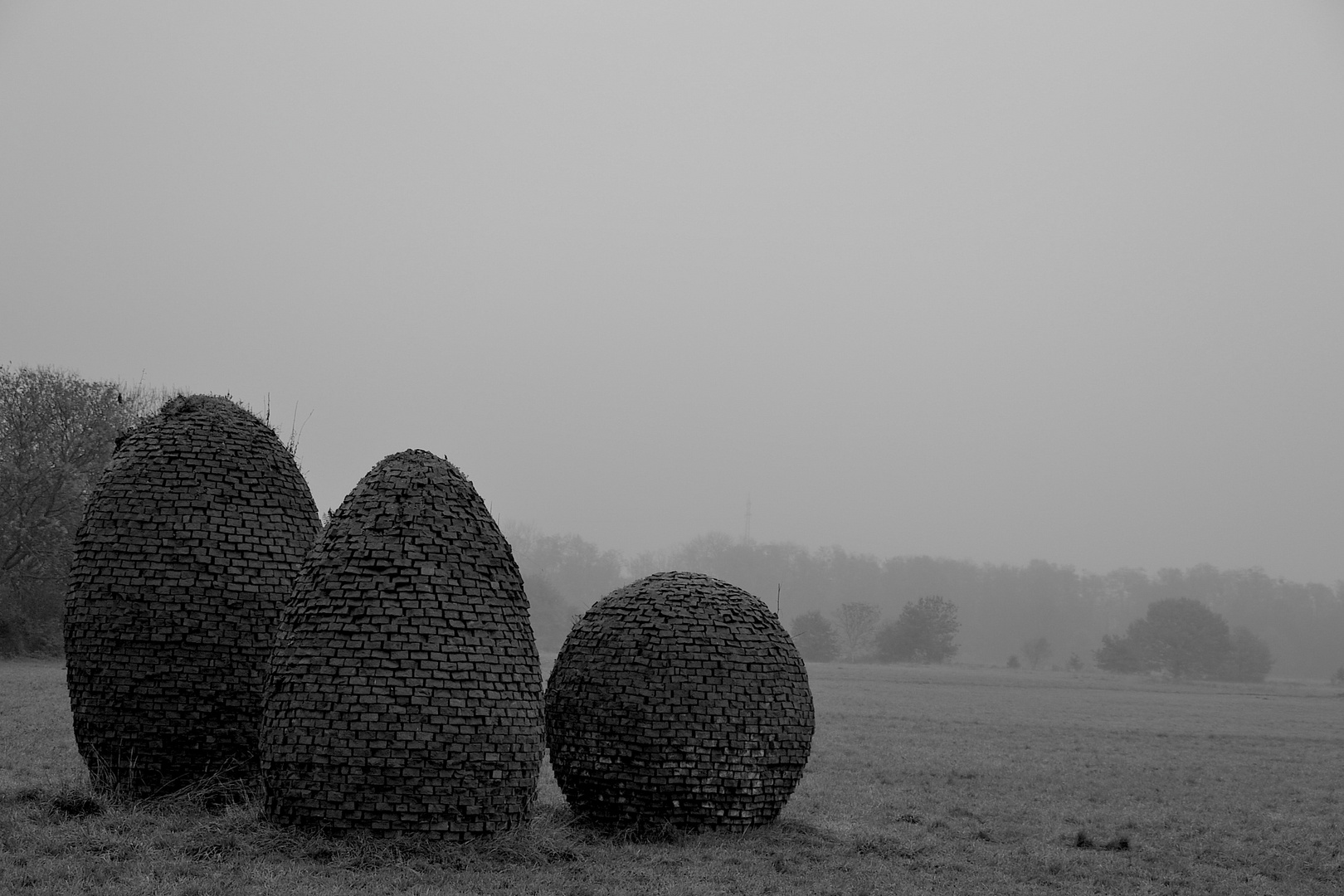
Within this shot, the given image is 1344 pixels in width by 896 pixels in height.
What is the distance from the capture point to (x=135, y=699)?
12508mm

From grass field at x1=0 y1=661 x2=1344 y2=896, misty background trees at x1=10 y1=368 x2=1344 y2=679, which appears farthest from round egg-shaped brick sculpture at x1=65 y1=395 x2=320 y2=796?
misty background trees at x1=10 y1=368 x2=1344 y2=679

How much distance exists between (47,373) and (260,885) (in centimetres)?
4805

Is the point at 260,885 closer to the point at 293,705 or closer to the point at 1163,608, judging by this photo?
the point at 293,705

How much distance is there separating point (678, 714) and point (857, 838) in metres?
3.18

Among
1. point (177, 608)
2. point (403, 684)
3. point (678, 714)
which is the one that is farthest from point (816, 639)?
point (403, 684)

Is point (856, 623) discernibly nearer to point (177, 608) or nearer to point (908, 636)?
point (908, 636)

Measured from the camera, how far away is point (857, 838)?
13992mm

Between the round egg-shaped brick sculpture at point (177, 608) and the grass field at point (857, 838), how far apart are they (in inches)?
24.7

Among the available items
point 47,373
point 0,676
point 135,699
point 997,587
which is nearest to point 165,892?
point 135,699

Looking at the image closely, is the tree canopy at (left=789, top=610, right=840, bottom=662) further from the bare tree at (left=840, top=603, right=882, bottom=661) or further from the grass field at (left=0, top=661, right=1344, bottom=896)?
the grass field at (left=0, top=661, right=1344, bottom=896)

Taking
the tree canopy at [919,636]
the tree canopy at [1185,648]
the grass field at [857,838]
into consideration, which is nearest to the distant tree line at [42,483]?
the grass field at [857,838]

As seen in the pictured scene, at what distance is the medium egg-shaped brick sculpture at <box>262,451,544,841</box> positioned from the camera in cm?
1077

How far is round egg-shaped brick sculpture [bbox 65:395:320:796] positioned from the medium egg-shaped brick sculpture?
1.48 metres

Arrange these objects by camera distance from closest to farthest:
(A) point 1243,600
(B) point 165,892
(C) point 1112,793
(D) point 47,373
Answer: (B) point 165,892, (C) point 1112,793, (D) point 47,373, (A) point 1243,600
